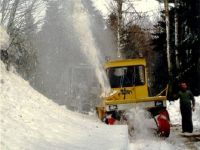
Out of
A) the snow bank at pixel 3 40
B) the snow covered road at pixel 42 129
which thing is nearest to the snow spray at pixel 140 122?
the snow covered road at pixel 42 129

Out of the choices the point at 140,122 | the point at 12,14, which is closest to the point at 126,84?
the point at 140,122

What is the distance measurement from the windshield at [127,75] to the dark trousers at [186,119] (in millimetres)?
1674

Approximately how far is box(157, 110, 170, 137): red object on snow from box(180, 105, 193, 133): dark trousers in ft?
5.52

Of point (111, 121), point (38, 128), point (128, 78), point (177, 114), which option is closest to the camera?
point (38, 128)

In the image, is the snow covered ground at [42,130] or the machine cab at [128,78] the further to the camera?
the machine cab at [128,78]

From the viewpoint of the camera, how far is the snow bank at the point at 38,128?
711 cm

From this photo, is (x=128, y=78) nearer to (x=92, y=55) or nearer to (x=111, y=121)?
(x=111, y=121)

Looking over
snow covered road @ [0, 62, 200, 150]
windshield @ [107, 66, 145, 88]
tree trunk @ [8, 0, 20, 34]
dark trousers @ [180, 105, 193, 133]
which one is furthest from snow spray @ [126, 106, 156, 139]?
tree trunk @ [8, 0, 20, 34]

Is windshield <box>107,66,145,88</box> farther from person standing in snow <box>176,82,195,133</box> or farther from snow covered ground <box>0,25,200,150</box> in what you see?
snow covered ground <box>0,25,200,150</box>

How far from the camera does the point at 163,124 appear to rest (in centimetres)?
1346

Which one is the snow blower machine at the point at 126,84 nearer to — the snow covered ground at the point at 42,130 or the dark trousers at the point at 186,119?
the dark trousers at the point at 186,119

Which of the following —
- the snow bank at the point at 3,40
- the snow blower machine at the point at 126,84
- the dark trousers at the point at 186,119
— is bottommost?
the dark trousers at the point at 186,119

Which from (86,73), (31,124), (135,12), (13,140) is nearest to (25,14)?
(31,124)

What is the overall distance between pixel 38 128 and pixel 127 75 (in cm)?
792
